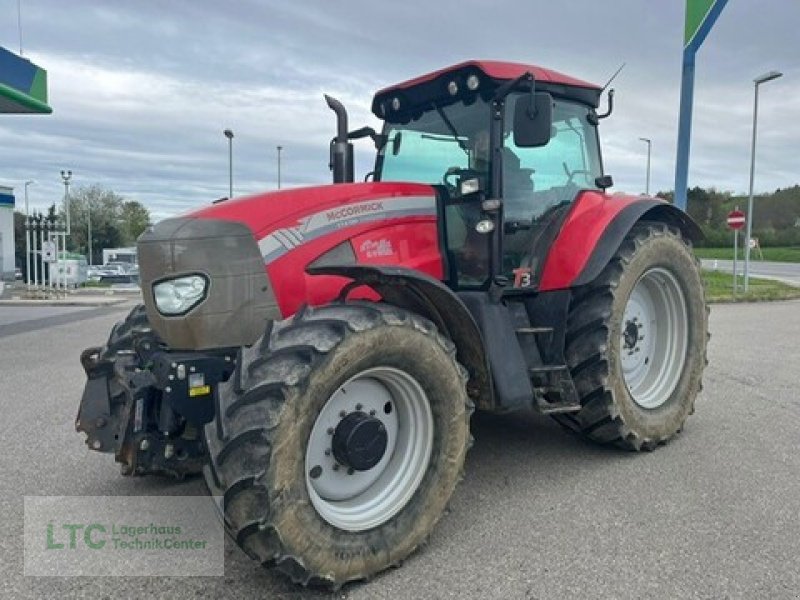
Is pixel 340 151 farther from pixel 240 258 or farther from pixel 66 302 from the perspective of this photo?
pixel 66 302

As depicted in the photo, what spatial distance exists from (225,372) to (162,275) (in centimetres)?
59

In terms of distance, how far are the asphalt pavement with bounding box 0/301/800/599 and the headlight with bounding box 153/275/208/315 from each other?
1.21 m

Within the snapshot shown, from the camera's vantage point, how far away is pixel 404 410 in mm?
3348

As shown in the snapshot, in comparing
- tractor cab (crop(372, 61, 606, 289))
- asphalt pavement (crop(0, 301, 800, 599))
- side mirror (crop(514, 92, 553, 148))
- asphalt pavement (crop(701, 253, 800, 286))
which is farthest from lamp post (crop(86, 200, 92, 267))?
side mirror (crop(514, 92, 553, 148))

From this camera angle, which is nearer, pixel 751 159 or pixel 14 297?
pixel 751 159

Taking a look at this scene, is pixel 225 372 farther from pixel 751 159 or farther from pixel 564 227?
pixel 751 159

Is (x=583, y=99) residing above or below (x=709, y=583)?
above

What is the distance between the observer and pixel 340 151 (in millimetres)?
4691

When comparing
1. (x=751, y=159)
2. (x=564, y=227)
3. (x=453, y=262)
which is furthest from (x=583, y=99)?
(x=751, y=159)

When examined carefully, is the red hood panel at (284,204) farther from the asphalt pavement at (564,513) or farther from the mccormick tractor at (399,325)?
the asphalt pavement at (564,513)

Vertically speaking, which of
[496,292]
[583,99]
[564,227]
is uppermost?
[583,99]

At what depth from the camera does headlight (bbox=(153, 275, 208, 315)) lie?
3.20 metres

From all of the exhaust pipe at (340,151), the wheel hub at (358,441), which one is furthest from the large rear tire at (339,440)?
the exhaust pipe at (340,151)

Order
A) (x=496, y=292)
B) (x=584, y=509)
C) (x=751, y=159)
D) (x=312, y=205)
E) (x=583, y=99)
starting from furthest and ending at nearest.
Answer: (x=751, y=159) → (x=583, y=99) → (x=496, y=292) → (x=584, y=509) → (x=312, y=205)
